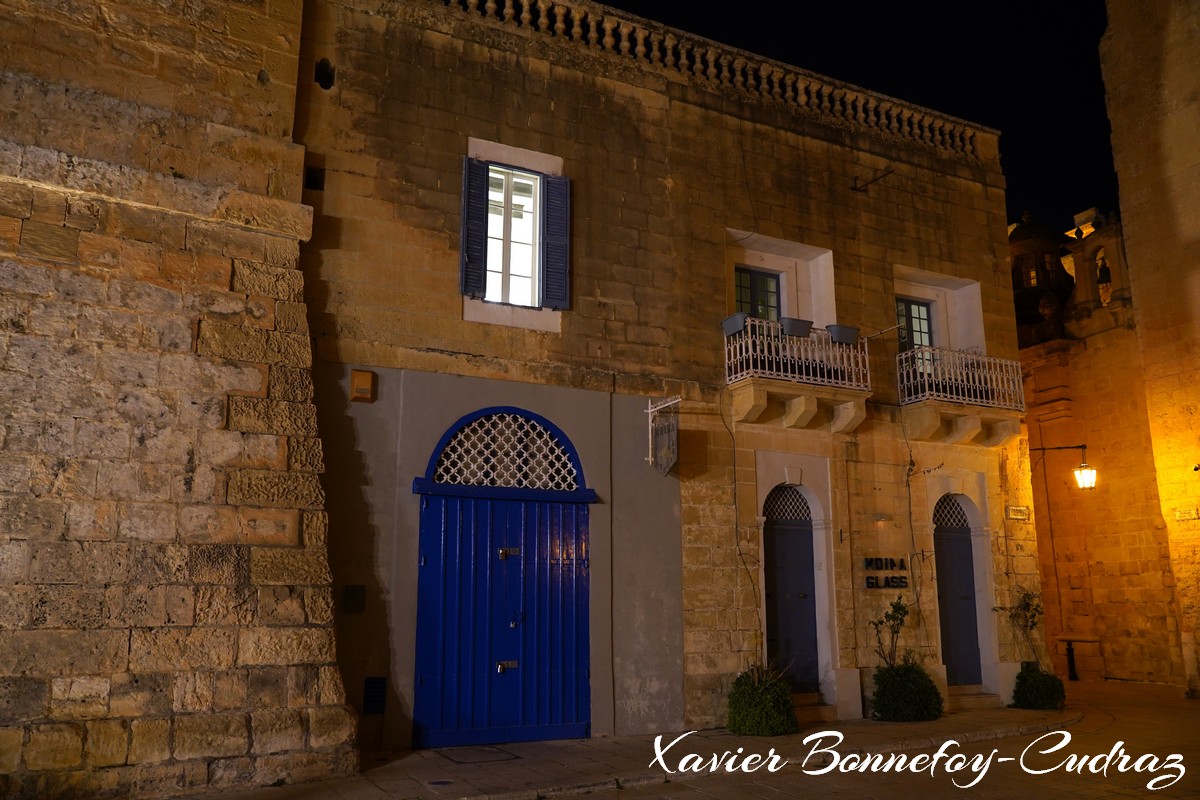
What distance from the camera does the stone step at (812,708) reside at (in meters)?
11.4

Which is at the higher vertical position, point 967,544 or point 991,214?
point 991,214

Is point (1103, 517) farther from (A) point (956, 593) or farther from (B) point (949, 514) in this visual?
(A) point (956, 593)

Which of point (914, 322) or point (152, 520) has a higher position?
point (914, 322)

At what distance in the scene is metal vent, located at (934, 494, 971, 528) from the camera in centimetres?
1354

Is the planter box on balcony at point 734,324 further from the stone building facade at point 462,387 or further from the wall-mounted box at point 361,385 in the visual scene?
the wall-mounted box at point 361,385

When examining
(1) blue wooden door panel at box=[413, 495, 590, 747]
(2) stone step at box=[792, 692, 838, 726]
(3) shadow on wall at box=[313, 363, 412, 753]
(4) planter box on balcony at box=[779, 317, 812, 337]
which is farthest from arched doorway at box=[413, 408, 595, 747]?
(4) planter box on balcony at box=[779, 317, 812, 337]

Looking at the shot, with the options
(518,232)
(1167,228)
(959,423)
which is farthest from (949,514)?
(518,232)

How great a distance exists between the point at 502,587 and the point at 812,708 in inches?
176

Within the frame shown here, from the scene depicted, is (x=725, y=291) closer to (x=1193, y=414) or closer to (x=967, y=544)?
(x=967, y=544)

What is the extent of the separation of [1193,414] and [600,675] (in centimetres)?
1085

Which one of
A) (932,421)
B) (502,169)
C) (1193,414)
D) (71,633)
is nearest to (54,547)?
(71,633)

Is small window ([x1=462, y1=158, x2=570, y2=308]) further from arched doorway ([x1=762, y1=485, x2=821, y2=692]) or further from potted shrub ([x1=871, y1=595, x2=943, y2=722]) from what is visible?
potted shrub ([x1=871, y1=595, x2=943, y2=722])

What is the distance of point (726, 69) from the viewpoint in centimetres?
1284

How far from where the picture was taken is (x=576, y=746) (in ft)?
31.1
